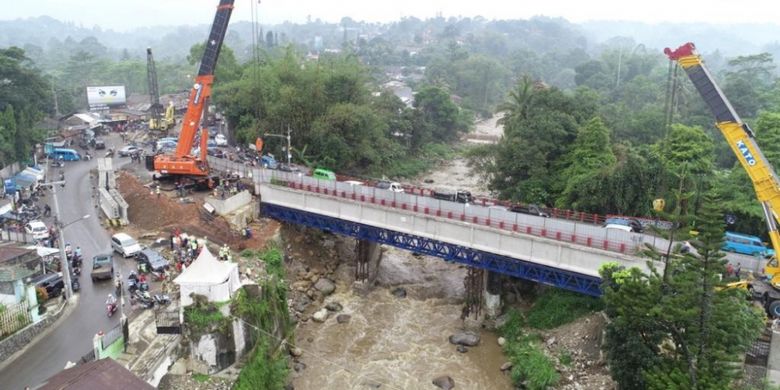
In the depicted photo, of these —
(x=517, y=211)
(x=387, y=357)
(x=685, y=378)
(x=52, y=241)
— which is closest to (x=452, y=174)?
(x=517, y=211)

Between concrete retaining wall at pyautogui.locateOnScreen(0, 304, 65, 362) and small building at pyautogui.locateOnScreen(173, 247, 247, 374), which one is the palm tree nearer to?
small building at pyautogui.locateOnScreen(173, 247, 247, 374)

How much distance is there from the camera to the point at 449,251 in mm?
40750

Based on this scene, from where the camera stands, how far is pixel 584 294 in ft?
124

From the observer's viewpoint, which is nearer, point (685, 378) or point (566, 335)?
point (685, 378)

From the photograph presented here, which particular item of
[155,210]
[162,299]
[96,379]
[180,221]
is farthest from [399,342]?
[155,210]

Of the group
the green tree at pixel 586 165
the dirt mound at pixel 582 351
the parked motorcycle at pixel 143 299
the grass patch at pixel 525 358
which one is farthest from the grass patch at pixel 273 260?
the green tree at pixel 586 165

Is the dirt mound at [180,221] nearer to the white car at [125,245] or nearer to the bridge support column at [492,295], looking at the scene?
the white car at [125,245]

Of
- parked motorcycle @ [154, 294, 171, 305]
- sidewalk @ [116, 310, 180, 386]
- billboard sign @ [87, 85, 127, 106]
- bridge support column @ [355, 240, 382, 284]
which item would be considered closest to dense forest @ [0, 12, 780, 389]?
billboard sign @ [87, 85, 127, 106]

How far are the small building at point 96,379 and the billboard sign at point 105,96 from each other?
80.5 meters

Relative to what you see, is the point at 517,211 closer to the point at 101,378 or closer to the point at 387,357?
the point at 387,357

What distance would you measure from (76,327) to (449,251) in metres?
23.0

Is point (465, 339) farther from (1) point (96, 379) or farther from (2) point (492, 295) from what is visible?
(1) point (96, 379)

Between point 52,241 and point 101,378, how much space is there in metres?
22.2

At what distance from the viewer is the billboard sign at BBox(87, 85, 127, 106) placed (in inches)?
3615
